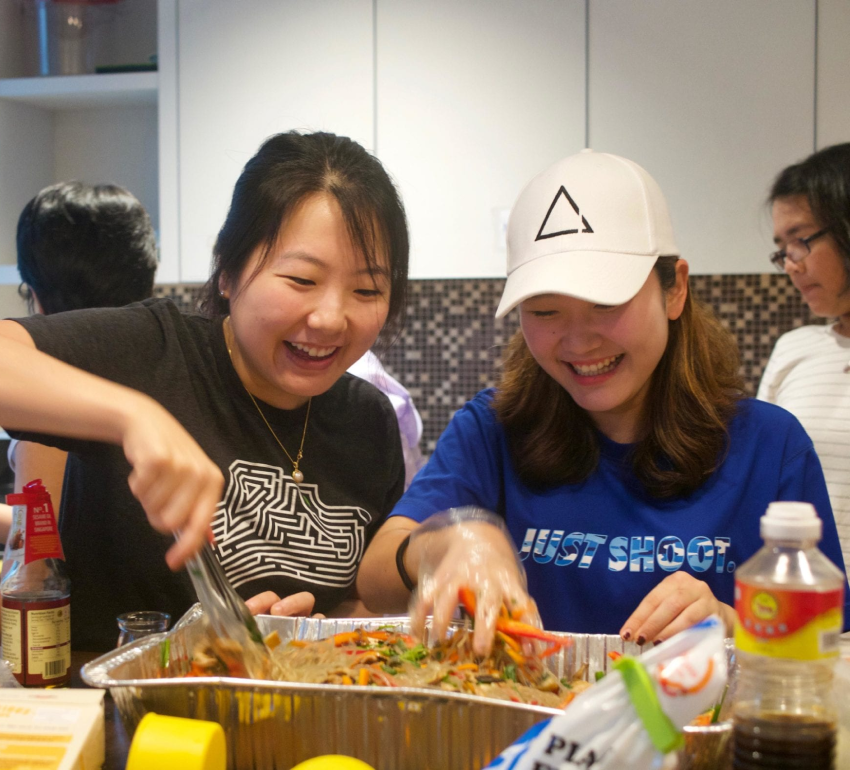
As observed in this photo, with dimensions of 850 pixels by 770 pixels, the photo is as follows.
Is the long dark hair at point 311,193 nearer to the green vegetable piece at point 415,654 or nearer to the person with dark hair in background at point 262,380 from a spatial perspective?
the person with dark hair in background at point 262,380

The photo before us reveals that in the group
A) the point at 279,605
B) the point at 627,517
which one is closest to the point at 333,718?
the point at 279,605

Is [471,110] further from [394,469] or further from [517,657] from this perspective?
[517,657]

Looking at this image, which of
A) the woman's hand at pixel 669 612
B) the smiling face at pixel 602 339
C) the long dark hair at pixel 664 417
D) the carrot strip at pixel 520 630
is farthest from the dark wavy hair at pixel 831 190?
the carrot strip at pixel 520 630

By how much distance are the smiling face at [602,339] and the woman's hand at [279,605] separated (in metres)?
0.45

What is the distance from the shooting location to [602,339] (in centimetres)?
116

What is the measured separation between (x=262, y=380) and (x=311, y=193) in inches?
11.6

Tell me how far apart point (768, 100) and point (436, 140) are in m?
0.92

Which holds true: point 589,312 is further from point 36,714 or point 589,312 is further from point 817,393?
point 817,393

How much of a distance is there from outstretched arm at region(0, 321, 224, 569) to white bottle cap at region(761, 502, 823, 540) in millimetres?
482

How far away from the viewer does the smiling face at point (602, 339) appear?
3.75 feet

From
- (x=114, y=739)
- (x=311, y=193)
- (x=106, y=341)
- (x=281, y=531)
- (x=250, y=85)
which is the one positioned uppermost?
(x=250, y=85)

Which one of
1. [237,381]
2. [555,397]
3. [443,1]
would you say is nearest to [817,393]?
[555,397]

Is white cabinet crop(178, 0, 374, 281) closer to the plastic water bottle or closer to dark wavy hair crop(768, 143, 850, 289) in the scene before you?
dark wavy hair crop(768, 143, 850, 289)

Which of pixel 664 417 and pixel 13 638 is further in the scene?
pixel 664 417
